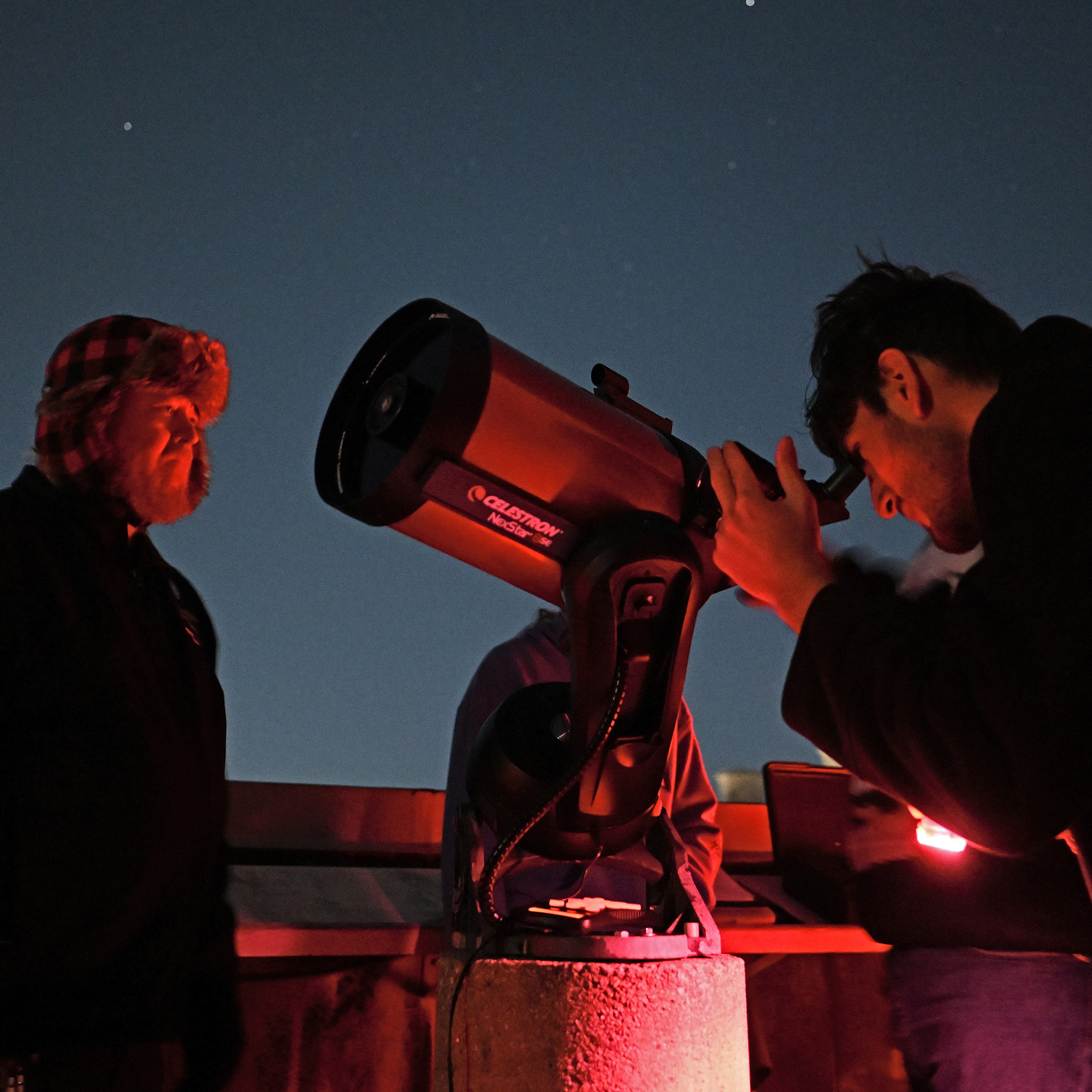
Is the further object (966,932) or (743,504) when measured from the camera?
(966,932)

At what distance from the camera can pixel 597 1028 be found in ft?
4.19

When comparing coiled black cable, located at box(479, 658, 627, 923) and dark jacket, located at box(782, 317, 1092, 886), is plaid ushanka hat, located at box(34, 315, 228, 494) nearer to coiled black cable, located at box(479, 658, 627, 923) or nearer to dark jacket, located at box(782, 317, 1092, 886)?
coiled black cable, located at box(479, 658, 627, 923)

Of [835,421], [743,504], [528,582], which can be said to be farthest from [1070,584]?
[528,582]

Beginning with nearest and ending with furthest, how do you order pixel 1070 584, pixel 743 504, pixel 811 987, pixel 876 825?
pixel 1070 584, pixel 743 504, pixel 876 825, pixel 811 987

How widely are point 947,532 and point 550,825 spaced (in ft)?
2.34

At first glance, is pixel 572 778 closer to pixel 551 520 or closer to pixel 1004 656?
pixel 551 520

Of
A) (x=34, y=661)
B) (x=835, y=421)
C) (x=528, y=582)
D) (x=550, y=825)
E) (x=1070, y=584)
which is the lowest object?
(x=550, y=825)

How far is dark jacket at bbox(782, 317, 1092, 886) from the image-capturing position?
87cm

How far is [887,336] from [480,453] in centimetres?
65

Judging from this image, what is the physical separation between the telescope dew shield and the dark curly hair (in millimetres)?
275

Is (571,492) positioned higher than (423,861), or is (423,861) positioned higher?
(571,492)

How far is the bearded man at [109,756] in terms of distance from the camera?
136 centimetres

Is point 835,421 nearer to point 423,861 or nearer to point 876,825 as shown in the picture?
point 876,825

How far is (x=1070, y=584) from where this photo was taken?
87 cm
